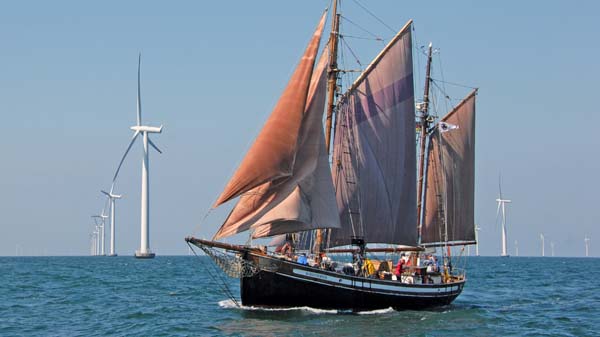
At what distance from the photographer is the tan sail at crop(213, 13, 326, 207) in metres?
45.1

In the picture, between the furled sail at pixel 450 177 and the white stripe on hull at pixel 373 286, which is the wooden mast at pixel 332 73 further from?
the furled sail at pixel 450 177

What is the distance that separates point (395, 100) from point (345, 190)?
646 centimetres

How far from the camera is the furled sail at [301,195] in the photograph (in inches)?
1832

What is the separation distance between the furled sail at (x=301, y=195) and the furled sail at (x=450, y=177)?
15482mm

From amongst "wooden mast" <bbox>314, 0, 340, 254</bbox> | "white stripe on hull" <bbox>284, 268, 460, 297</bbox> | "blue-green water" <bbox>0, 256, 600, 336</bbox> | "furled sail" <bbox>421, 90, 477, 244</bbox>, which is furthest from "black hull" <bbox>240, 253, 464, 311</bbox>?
"furled sail" <bbox>421, 90, 477, 244</bbox>

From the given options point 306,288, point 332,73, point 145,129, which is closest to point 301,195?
point 306,288

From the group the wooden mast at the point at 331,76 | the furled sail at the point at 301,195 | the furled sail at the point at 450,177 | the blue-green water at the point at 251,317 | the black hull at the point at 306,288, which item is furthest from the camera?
the furled sail at the point at 450,177

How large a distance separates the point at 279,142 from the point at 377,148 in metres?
10.3

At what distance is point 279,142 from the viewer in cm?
4603

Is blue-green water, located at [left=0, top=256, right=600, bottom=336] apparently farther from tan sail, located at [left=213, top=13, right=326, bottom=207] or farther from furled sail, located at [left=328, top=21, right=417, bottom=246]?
tan sail, located at [left=213, top=13, right=326, bottom=207]

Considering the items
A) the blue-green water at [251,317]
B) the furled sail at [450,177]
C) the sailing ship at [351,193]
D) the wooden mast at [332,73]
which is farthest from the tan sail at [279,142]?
the furled sail at [450,177]

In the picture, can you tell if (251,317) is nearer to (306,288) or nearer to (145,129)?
(306,288)

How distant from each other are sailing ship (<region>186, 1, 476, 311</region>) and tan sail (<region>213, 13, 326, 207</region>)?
0.06 meters

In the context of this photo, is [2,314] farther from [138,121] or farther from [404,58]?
[138,121]
